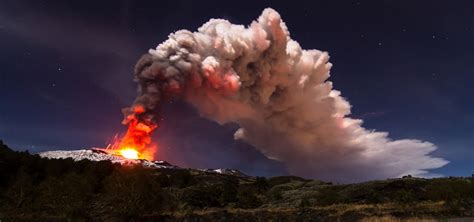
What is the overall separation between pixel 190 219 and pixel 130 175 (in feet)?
32.0

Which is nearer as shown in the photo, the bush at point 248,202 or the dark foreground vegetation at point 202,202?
the dark foreground vegetation at point 202,202

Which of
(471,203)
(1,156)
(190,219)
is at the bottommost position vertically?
(190,219)

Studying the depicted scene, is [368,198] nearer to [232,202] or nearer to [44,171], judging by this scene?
[232,202]

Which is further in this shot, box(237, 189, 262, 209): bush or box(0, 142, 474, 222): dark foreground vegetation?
box(237, 189, 262, 209): bush

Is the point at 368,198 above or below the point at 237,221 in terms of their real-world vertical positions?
above

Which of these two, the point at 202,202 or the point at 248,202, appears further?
the point at 202,202

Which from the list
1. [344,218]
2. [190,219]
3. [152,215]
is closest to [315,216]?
[344,218]

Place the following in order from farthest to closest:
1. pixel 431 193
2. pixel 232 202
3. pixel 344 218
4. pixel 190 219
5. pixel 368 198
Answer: pixel 232 202, pixel 368 198, pixel 431 193, pixel 190 219, pixel 344 218

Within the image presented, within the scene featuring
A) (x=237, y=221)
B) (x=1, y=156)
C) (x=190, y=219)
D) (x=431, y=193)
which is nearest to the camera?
(x=237, y=221)

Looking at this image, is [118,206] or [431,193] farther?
[431,193]

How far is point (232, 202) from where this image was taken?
62.8 metres

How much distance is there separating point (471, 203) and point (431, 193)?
9219 mm

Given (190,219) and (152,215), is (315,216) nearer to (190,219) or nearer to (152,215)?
(190,219)

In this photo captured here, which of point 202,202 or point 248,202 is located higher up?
point 248,202
